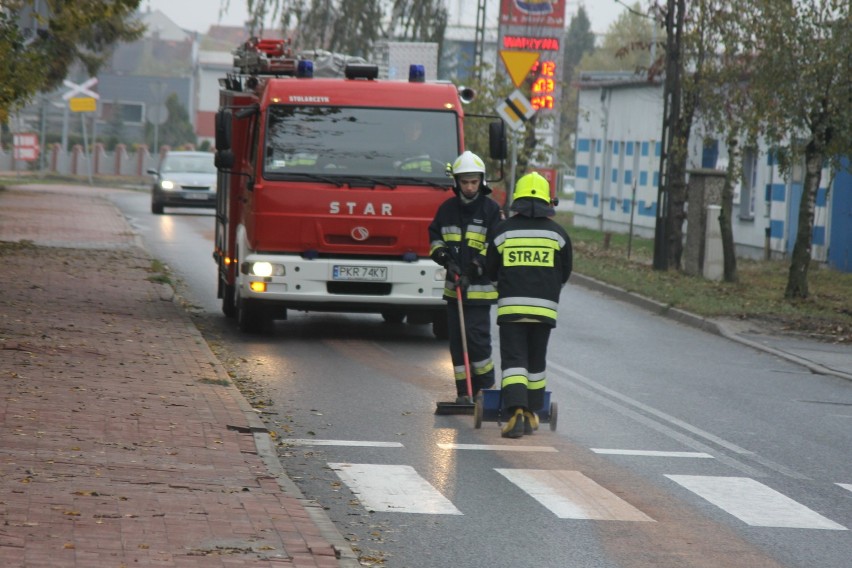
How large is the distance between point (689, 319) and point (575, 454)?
1036 cm

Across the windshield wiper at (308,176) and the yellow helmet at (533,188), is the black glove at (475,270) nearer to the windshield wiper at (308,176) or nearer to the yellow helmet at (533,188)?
the yellow helmet at (533,188)

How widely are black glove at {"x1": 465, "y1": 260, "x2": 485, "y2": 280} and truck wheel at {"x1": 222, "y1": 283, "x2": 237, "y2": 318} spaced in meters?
6.25

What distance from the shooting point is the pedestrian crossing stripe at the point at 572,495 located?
805 centimetres

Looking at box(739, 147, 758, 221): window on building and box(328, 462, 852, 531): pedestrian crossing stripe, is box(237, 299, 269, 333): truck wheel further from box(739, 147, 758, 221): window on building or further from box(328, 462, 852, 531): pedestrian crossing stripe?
box(739, 147, 758, 221): window on building

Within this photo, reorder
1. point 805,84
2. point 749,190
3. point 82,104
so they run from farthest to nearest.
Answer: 1. point 82,104
2. point 749,190
3. point 805,84

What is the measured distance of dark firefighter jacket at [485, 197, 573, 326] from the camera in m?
10.2

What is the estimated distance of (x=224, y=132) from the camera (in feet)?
50.0

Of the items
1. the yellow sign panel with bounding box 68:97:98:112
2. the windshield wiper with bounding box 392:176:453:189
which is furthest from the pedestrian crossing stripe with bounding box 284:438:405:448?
the yellow sign panel with bounding box 68:97:98:112

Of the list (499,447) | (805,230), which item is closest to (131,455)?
(499,447)

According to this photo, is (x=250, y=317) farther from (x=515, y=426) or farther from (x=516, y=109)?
(x=516, y=109)

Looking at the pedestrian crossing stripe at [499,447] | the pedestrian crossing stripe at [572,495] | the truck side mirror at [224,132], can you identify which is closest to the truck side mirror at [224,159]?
the truck side mirror at [224,132]

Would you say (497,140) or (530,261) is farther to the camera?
(497,140)

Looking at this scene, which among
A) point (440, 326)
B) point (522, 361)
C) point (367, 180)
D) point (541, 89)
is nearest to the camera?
point (522, 361)

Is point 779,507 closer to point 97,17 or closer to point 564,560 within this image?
point 564,560
